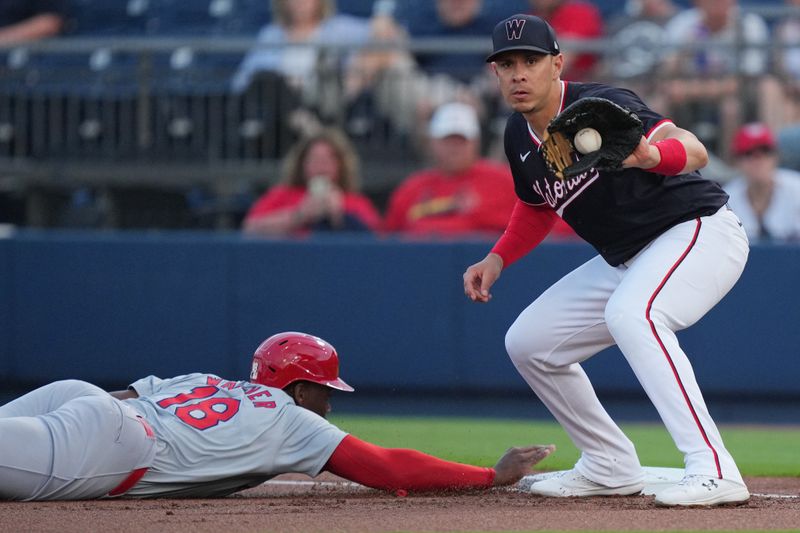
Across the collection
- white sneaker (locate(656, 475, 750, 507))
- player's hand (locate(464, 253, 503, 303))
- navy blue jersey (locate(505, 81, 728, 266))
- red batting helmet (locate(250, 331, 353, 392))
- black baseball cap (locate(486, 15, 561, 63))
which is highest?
black baseball cap (locate(486, 15, 561, 63))

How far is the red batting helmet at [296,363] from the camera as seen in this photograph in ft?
17.2

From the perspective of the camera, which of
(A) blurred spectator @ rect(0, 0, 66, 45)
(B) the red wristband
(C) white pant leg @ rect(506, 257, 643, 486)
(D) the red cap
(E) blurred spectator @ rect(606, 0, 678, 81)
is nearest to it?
(B) the red wristband

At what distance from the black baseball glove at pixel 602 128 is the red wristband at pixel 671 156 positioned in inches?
4.2

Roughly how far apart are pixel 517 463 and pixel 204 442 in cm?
127

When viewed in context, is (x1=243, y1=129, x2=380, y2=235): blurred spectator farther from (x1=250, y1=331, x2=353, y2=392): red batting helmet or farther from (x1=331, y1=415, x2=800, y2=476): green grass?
(x1=250, y1=331, x2=353, y2=392): red batting helmet

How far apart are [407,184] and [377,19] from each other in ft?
6.10

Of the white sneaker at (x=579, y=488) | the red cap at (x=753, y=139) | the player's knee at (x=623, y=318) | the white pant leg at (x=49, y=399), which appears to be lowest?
the white sneaker at (x=579, y=488)

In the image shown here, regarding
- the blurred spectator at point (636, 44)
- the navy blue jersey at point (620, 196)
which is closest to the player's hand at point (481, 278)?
the navy blue jersey at point (620, 196)

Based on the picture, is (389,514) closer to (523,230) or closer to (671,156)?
(523,230)

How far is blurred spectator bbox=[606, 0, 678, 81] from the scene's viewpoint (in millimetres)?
10102

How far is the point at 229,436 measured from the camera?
5.02 meters

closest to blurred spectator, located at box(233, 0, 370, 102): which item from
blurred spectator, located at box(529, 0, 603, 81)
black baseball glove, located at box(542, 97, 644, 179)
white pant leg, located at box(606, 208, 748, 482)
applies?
blurred spectator, located at box(529, 0, 603, 81)

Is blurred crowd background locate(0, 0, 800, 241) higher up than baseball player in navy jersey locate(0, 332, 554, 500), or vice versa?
blurred crowd background locate(0, 0, 800, 241)

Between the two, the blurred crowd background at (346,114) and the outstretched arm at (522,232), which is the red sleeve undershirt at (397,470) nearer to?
the outstretched arm at (522,232)
